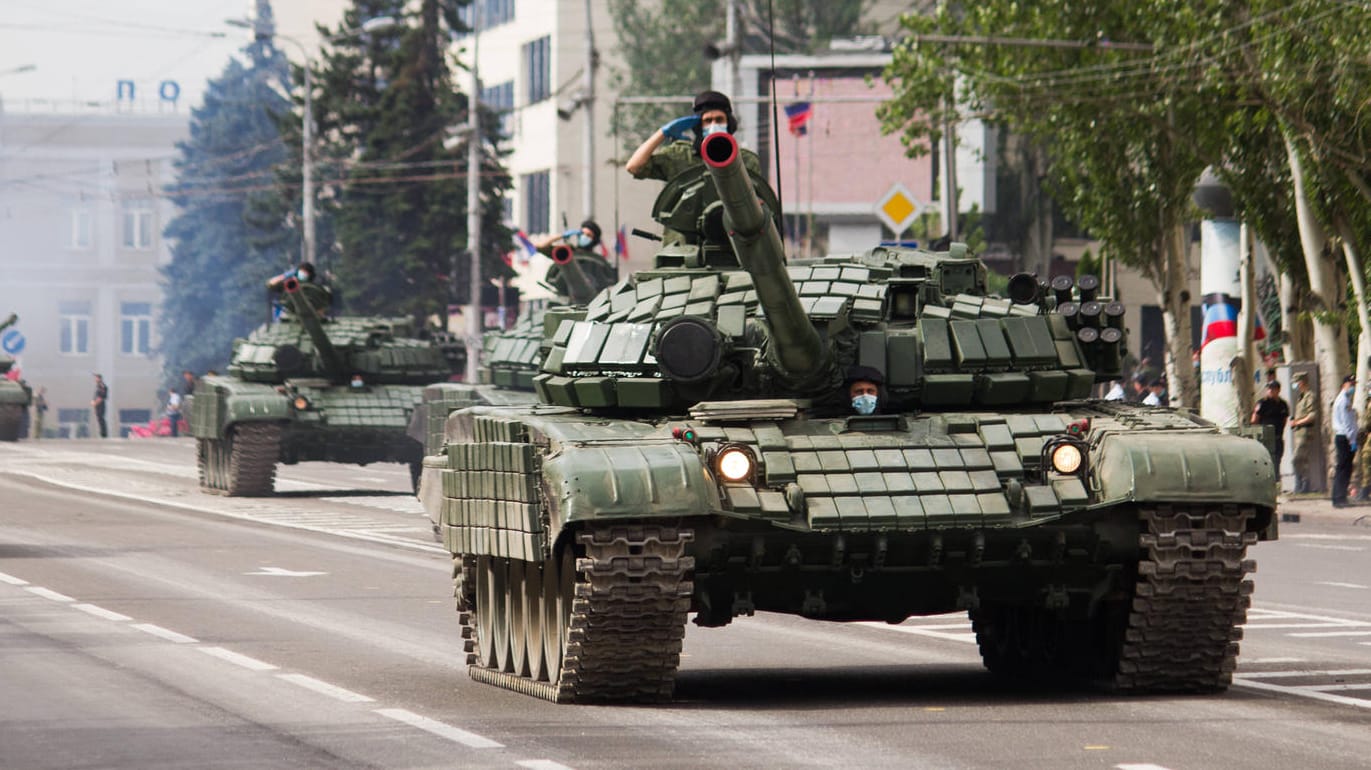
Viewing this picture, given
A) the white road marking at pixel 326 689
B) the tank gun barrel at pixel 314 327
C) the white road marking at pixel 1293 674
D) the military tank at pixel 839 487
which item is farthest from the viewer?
the tank gun barrel at pixel 314 327

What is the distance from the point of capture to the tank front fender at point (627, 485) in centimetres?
1221

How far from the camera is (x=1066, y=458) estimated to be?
13.1m

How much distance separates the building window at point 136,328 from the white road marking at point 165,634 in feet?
307

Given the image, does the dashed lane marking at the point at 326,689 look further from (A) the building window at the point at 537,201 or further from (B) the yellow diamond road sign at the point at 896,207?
(A) the building window at the point at 537,201

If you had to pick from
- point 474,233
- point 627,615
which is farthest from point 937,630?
point 474,233

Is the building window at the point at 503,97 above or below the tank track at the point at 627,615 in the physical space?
above

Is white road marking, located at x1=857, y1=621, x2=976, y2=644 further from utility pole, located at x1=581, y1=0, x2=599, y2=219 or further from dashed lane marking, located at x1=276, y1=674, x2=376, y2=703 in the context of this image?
utility pole, located at x1=581, y1=0, x2=599, y2=219

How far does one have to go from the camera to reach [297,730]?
39.6 ft

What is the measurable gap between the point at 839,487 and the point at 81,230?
101 metres

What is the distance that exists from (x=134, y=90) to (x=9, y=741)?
97.7 metres

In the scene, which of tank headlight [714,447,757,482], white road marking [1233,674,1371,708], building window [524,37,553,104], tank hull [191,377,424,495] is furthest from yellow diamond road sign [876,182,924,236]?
building window [524,37,553,104]

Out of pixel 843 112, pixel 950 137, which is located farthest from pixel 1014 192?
pixel 950 137

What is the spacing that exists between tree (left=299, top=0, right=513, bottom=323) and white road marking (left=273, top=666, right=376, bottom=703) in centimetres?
5243

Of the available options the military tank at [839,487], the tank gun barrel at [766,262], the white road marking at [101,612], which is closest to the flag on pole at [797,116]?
the white road marking at [101,612]
